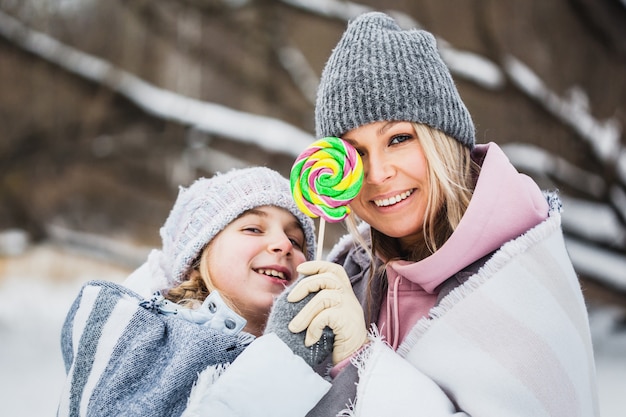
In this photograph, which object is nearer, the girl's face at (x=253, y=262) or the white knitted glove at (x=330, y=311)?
the white knitted glove at (x=330, y=311)

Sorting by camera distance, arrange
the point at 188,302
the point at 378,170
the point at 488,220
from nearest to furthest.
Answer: the point at 488,220 < the point at 378,170 < the point at 188,302

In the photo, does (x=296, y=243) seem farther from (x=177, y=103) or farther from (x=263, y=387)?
(x=177, y=103)

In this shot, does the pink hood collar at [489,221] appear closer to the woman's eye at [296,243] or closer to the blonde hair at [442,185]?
the blonde hair at [442,185]

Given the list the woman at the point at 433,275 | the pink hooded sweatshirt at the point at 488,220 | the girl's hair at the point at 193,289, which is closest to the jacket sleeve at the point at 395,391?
the woman at the point at 433,275

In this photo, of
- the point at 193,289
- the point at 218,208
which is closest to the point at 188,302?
the point at 193,289

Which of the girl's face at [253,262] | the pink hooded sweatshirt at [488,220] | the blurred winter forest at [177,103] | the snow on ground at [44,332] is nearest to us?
the pink hooded sweatshirt at [488,220]

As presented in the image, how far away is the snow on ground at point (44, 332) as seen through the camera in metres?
4.29

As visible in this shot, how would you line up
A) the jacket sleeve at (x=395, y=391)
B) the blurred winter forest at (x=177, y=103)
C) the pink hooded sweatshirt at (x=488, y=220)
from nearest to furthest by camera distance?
the jacket sleeve at (x=395, y=391) < the pink hooded sweatshirt at (x=488, y=220) < the blurred winter forest at (x=177, y=103)

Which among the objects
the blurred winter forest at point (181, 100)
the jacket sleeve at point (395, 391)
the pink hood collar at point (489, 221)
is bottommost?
the jacket sleeve at point (395, 391)

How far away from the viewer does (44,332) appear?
5262 mm

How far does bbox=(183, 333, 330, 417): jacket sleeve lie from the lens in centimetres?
145

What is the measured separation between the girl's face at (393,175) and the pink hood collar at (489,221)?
0.16 meters

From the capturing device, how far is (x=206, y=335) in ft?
5.40

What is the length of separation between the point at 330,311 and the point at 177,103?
482cm
